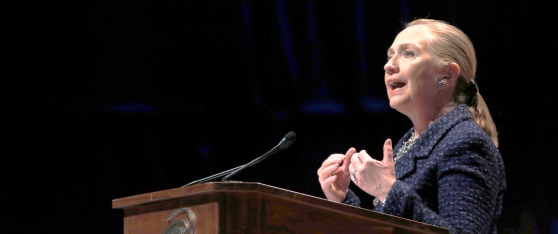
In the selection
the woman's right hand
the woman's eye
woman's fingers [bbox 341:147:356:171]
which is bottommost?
the woman's right hand

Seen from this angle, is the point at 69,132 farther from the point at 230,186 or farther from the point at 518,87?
the point at 230,186

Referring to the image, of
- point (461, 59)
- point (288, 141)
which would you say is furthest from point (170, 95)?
point (288, 141)

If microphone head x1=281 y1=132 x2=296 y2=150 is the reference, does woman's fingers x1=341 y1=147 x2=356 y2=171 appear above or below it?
below

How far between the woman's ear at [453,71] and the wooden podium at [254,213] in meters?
0.70

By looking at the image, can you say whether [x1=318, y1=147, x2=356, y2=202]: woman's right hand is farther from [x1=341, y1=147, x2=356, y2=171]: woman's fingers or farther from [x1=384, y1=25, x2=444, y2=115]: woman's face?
[x1=384, y1=25, x2=444, y2=115]: woman's face

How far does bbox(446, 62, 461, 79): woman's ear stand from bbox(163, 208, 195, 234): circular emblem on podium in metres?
0.97

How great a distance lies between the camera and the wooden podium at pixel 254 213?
133 centimetres

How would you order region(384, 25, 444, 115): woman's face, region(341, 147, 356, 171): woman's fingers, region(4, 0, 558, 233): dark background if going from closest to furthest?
1. region(341, 147, 356, 171): woman's fingers
2. region(384, 25, 444, 115): woman's face
3. region(4, 0, 558, 233): dark background

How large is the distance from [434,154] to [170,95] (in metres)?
1.74

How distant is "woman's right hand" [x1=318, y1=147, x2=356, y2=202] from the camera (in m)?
1.97

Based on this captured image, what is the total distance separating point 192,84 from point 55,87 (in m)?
0.60

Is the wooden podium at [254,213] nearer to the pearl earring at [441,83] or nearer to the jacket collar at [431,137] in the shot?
the jacket collar at [431,137]

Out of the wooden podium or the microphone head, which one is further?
→ the microphone head

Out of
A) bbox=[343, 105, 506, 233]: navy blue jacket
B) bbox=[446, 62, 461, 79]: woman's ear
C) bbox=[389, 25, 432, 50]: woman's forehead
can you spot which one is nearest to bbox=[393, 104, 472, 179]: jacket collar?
bbox=[343, 105, 506, 233]: navy blue jacket
